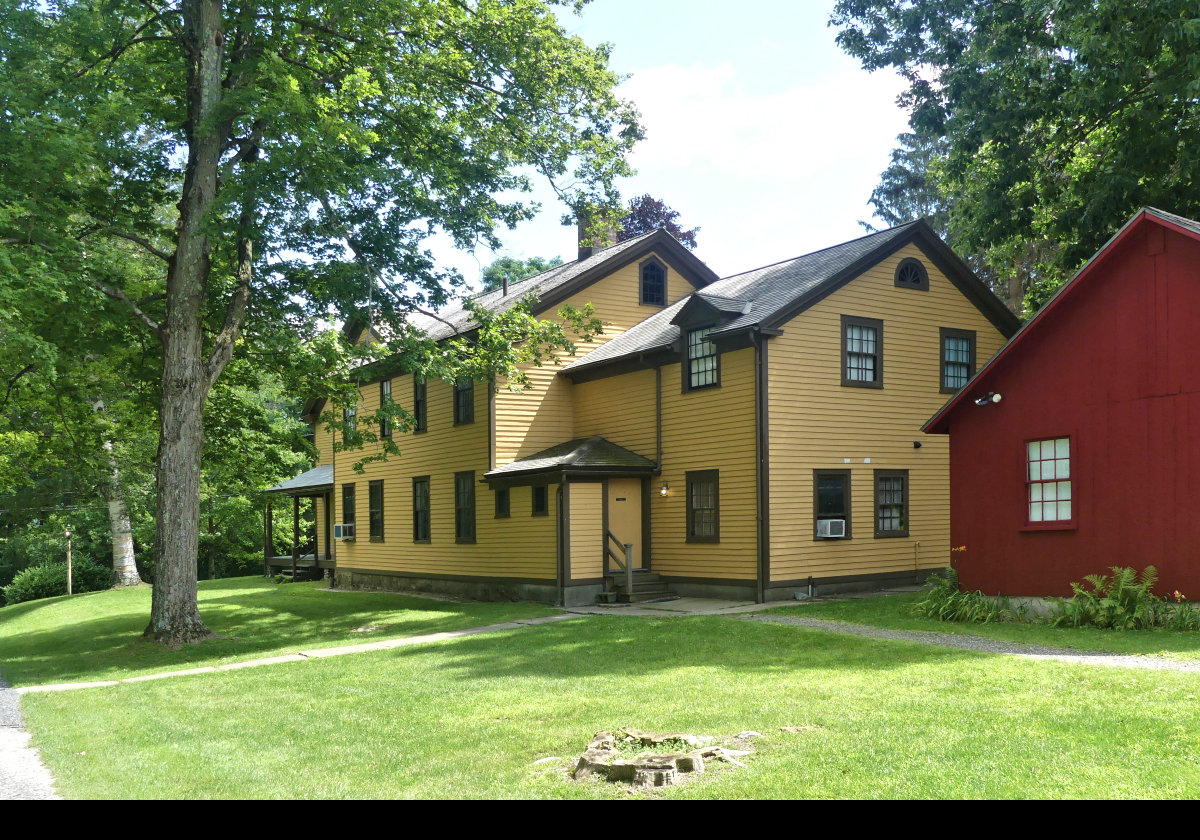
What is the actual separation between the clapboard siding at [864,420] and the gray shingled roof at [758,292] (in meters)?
0.52

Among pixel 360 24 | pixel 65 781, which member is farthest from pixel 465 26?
pixel 65 781

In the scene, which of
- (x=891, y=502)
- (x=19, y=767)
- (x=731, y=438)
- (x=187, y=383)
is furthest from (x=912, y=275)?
(x=19, y=767)

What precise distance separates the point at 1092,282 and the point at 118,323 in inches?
706

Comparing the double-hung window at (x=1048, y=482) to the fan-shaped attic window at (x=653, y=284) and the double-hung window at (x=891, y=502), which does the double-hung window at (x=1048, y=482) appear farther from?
the fan-shaped attic window at (x=653, y=284)

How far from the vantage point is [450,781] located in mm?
7168

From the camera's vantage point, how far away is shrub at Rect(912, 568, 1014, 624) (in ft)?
52.2

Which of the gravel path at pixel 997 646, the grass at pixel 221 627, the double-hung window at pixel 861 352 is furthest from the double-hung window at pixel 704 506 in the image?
the gravel path at pixel 997 646

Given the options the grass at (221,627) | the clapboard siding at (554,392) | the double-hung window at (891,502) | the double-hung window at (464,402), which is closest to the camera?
the grass at (221,627)

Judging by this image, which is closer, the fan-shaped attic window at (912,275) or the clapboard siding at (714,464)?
the clapboard siding at (714,464)

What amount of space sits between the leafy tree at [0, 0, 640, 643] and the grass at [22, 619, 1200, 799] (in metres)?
7.16

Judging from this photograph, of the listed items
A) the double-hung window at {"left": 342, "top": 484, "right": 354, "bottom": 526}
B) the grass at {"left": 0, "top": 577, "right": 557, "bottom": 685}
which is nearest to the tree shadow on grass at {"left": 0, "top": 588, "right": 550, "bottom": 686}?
the grass at {"left": 0, "top": 577, "right": 557, "bottom": 685}

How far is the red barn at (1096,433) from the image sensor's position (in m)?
14.1

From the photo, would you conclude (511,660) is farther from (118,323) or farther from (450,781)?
(118,323)

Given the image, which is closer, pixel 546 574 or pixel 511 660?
pixel 511 660
